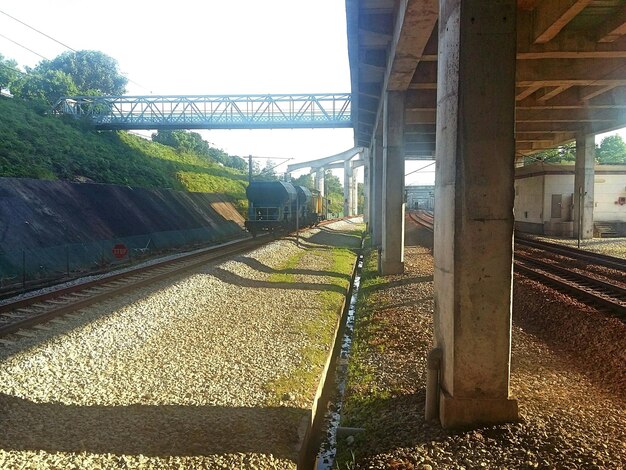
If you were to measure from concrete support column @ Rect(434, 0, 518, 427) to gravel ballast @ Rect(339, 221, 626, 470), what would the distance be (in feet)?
1.41

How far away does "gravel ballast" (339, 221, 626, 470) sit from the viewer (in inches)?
193

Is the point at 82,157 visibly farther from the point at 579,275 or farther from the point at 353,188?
the point at 353,188

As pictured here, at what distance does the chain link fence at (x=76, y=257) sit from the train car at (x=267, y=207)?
498 centimetres

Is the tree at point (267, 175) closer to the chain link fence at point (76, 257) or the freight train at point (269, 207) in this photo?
the freight train at point (269, 207)

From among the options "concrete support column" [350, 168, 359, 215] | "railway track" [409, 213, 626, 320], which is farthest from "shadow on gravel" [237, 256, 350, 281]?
"concrete support column" [350, 168, 359, 215]

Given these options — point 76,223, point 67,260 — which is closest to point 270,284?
point 67,260

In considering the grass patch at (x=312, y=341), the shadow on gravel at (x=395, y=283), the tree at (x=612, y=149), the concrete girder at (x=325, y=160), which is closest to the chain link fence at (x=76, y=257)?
the grass patch at (x=312, y=341)

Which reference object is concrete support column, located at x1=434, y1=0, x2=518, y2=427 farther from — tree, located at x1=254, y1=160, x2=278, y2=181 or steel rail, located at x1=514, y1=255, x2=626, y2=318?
tree, located at x1=254, y1=160, x2=278, y2=181

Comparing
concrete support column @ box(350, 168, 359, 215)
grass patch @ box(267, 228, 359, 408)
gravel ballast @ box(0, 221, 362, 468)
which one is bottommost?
grass patch @ box(267, 228, 359, 408)

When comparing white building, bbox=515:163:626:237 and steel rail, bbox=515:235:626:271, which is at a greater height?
white building, bbox=515:163:626:237

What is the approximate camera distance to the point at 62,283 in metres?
13.9

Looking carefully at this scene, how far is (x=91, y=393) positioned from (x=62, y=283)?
8.59 meters

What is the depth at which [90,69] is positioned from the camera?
2704 inches

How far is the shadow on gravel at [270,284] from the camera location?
1438 centimetres
